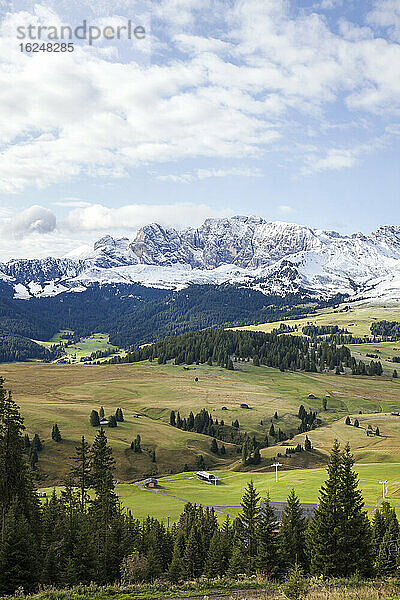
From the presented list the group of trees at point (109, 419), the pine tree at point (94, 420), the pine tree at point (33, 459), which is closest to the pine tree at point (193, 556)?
the pine tree at point (33, 459)

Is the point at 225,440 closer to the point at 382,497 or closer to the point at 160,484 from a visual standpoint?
the point at 160,484

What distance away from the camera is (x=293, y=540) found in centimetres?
4859

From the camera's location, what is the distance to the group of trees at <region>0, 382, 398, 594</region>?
40750 millimetres

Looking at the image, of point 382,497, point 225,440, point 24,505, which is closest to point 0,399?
point 24,505

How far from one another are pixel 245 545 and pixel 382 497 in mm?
36860

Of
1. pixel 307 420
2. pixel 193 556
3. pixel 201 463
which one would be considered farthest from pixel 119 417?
pixel 193 556

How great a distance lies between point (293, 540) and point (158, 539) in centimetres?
2084

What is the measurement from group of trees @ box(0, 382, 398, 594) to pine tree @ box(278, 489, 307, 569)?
0.10 meters

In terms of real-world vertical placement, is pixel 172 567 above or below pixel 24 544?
below

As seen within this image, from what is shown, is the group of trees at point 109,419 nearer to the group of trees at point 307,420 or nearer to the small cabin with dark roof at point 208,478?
the small cabin with dark roof at point 208,478

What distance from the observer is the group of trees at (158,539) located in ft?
134

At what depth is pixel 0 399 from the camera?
148ft

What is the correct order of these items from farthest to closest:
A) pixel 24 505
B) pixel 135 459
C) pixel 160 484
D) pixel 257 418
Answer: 1. pixel 257 418
2. pixel 135 459
3. pixel 160 484
4. pixel 24 505

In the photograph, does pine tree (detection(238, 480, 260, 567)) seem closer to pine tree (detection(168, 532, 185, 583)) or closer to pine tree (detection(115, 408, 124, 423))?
pine tree (detection(168, 532, 185, 583))
